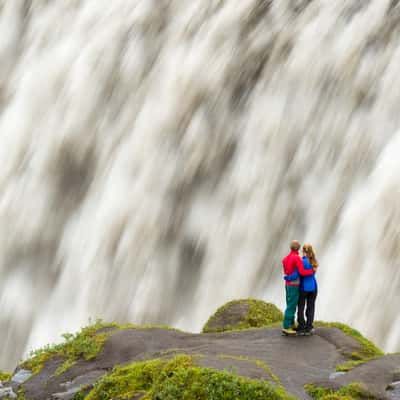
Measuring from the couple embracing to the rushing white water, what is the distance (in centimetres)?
358

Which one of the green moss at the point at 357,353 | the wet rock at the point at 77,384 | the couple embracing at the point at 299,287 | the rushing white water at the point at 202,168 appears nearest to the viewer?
the green moss at the point at 357,353

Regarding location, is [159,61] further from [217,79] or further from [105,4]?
[105,4]

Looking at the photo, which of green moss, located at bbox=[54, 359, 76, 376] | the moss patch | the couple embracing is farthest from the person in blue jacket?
green moss, located at bbox=[54, 359, 76, 376]

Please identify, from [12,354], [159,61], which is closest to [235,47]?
[159,61]

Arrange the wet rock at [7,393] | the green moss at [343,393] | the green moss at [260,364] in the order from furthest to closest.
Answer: the wet rock at [7,393] → the green moss at [260,364] → the green moss at [343,393]

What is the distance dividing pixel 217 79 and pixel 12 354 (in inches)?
403

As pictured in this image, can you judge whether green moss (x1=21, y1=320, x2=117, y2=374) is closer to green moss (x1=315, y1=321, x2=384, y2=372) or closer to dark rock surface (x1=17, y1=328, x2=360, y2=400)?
dark rock surface (x1=17, y1=328, x2=360, y2=400)

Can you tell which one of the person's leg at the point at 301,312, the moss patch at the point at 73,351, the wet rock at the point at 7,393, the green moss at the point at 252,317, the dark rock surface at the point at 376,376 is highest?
the green moss at the point at 252,317

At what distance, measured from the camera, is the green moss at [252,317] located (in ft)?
39.0

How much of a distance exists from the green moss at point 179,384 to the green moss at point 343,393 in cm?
65

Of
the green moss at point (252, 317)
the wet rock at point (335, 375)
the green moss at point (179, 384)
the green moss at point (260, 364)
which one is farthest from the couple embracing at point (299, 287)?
the green moss at point (179, 384)

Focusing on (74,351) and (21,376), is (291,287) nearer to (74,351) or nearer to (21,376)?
(74,351)

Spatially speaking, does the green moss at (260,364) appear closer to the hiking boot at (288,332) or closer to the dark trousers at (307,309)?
the hiking boot at (288,332)

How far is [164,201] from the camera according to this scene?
64.5ft
